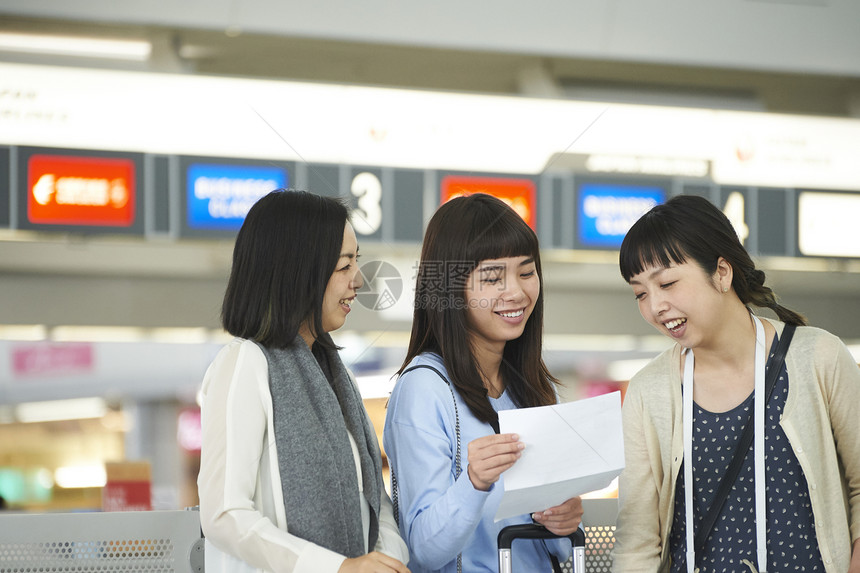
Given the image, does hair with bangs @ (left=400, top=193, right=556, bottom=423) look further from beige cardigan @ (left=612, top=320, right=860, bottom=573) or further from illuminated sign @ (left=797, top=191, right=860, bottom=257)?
illuminated sign @ (left=797, top=191, right=860, bottom=257)

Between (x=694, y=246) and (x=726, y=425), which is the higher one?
(x=694, y=246)

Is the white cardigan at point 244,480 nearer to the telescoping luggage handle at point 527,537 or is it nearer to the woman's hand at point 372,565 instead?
the woman's hand at point 372,565

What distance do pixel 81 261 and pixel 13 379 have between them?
0.39m

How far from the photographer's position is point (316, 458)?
2.72 feet

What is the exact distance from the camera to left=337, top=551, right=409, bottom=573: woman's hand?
0.78m

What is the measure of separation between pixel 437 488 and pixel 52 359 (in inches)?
69.8

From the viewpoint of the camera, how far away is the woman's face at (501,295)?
0.97 metres

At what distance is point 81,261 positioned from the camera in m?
2.23

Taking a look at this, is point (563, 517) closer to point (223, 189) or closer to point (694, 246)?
point (694, 246)

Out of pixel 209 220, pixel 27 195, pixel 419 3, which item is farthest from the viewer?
pixel 419 3

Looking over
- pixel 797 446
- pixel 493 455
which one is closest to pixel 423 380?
pixel 493 455

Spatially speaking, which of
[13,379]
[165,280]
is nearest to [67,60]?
[165,280]

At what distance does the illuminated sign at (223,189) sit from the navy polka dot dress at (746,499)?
1.21 metres

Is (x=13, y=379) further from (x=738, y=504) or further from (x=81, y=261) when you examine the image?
(x=738, y=504)
